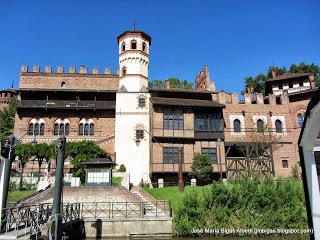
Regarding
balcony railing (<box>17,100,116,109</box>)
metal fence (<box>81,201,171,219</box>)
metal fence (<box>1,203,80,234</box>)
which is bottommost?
metal fence (<box>81,201,171,219</box>)

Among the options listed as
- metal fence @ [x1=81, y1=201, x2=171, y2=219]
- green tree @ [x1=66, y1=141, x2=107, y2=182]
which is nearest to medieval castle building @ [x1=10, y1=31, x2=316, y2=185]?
green tree @ [x1=66, y1=141, x2=107, y2=182]

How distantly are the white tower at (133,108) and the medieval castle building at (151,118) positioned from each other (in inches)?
4.2

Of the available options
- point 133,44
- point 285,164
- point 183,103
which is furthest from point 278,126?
point 133,44

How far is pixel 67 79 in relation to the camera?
4262 centimetres

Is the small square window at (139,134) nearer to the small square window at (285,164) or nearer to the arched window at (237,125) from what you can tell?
the arched window at (237,125)

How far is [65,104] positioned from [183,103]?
14771 mm

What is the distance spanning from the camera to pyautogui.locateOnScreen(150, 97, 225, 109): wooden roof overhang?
108ft

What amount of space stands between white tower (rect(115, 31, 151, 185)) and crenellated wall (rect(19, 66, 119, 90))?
6.22m

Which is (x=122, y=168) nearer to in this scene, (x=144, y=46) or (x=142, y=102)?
(x=142, y=102)

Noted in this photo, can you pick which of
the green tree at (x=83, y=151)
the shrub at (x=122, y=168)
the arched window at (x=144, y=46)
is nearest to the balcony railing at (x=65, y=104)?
the green tree at (x=83, y=151)

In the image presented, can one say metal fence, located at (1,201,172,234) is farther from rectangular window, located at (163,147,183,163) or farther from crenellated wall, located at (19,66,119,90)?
crenellated wall, located at (19,66,119,90)

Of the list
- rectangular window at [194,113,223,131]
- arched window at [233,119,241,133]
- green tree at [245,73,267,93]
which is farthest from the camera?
green tree at [245,73,267,93]

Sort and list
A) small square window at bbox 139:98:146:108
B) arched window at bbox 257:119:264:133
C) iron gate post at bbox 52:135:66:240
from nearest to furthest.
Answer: iron gate post at bbox 52:135:66:240
small square window at bbox 139:98:146:108
arched window at bbox 257:119:264:133

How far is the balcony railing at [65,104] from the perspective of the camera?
37719 millimetres
